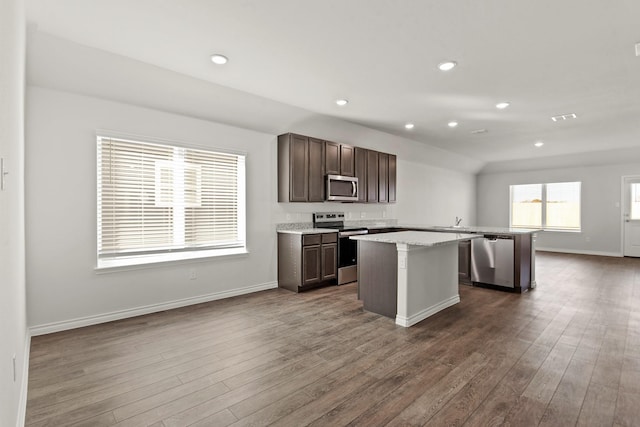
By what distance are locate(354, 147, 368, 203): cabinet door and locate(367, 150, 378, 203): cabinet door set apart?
0.31 feet

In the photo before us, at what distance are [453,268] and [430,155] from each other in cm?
440

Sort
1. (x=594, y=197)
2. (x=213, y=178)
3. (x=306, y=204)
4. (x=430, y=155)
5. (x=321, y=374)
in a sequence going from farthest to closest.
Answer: (x=594, y=197) < (x=430, y=155) < (x=306, y=204) < (x=213, y=178) < (x=321, y=374)

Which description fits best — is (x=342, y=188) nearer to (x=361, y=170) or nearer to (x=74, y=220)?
(x=361, y=170)

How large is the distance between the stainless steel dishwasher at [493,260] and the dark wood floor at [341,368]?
87 centimetres

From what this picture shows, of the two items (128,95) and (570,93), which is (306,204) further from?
(570,93)

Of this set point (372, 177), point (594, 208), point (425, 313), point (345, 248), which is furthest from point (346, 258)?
point (594, 208)

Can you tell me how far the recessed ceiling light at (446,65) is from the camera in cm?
331

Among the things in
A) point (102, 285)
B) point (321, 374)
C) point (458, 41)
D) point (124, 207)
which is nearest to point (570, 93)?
point (458, 41)

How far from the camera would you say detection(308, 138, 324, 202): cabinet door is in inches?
211

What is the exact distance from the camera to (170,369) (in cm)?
259

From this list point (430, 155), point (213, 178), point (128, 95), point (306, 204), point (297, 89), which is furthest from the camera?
point (430, 155)

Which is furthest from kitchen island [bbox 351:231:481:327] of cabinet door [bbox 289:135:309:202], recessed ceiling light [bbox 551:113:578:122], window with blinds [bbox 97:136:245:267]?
recessed ceiling light [bbox 551:113:578:122]

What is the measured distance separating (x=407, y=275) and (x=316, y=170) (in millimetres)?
2554

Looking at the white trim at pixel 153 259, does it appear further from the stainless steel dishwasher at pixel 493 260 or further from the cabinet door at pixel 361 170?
the stainless steel dishwasher at pixel 493 260
